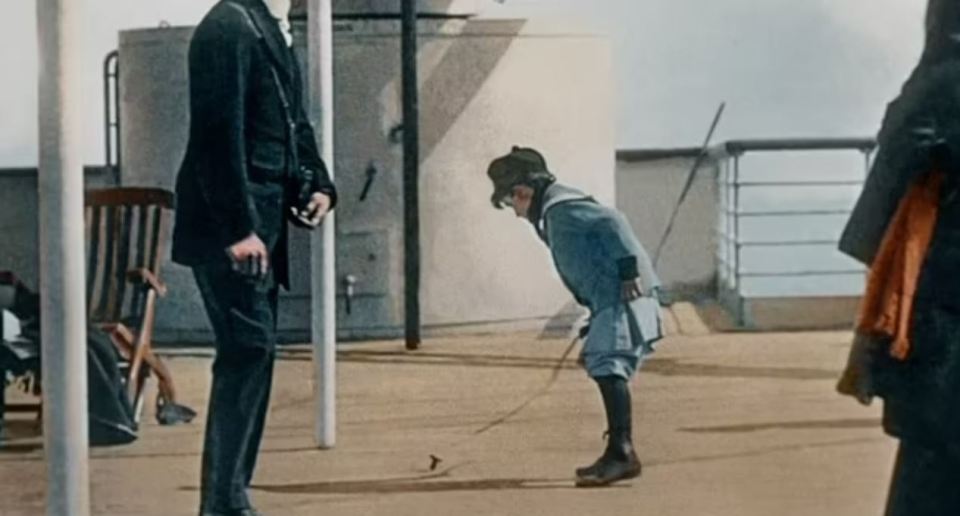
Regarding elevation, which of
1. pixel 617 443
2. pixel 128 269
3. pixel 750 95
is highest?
pixel 750 95

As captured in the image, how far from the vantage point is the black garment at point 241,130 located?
3.60 meters

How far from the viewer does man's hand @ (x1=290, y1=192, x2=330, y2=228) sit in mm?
3670

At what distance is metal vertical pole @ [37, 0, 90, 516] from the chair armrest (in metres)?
0.09

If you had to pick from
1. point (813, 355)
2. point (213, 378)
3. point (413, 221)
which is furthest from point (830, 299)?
point (213, 378)

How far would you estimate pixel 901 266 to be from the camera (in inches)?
136

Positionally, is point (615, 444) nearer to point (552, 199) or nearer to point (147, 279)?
point (552, 199)

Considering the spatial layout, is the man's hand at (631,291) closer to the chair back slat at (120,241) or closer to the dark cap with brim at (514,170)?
the dark cap with brim at (514,170)

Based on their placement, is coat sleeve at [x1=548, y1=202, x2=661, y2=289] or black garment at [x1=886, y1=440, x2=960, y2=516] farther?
coat sleeve at [x1=548, y1=202, x2=661, y2=289]

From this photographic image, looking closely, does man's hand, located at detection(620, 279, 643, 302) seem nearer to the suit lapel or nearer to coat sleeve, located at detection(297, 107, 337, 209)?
coat sleeve, located at detection(297, 107, 337, 209)

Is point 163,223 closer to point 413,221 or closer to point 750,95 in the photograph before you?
point 413,221

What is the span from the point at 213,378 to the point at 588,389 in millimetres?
548

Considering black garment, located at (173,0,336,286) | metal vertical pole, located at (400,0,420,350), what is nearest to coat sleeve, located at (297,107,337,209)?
black garment, located at (173,0,336,286)

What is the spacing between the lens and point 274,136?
360 cm

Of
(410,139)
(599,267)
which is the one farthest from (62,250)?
(599,267)
